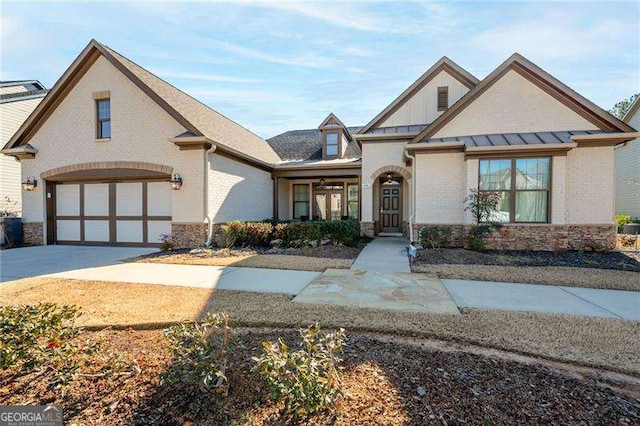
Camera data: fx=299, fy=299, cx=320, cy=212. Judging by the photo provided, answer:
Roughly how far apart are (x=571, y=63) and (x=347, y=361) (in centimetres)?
1152

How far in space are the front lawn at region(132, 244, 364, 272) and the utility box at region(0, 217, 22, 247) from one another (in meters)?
6.93

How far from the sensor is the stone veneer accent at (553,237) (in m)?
9.30

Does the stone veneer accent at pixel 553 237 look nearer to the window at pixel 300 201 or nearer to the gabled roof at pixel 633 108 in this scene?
the window at pixel 300 201

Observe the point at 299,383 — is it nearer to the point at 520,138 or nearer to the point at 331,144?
the point at 520,138

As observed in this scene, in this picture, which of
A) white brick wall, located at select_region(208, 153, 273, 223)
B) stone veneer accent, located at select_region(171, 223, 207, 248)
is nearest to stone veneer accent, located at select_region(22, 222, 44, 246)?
stone veneer accent, located at select_region(171, 223, 207, 248)

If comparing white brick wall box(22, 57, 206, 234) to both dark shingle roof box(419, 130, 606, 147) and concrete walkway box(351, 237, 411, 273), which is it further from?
dark shingle roof box(419, 130, 606, 147)

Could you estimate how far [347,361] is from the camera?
290 centimetres

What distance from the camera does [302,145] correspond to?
62.2 ft

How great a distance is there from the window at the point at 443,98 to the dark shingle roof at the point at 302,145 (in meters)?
5.02

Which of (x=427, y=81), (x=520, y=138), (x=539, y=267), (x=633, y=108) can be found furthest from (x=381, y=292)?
(x=633, y=108)

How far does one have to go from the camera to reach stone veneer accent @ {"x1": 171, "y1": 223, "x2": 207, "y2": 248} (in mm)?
10602

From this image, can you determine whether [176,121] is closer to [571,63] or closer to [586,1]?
[586,1]

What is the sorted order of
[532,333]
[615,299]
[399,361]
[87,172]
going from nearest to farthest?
[399,361], [532,333], [615,299], [87,172]

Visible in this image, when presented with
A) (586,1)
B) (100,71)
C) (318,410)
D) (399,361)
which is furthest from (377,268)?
(100,71)
